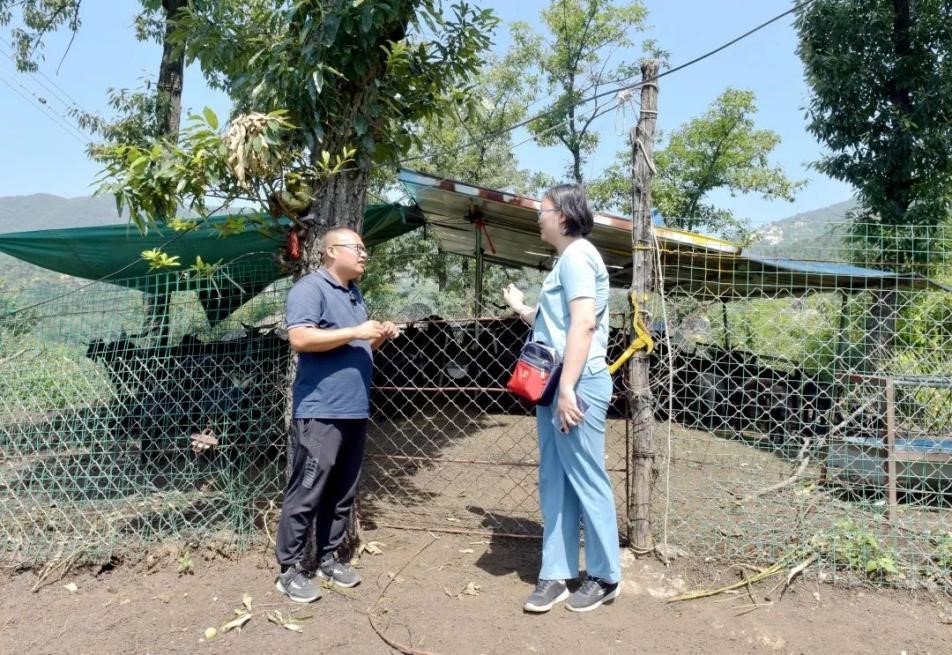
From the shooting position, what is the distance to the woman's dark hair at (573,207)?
8.99 feet

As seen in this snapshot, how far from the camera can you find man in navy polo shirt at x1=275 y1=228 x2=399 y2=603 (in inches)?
109

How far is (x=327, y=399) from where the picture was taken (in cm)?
278

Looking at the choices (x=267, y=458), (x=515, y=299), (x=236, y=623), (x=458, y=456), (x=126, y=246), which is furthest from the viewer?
(x=126, y=246)

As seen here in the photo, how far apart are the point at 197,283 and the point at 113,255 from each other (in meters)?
2.01

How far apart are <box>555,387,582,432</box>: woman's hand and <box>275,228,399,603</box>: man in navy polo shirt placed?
2.68ft

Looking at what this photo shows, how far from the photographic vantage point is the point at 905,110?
297 inches

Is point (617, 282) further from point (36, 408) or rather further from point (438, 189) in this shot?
point (36, 408)

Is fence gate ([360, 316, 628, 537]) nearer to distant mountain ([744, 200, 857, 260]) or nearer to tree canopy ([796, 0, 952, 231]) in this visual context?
distant mountain ([744, 200, 857, 260])

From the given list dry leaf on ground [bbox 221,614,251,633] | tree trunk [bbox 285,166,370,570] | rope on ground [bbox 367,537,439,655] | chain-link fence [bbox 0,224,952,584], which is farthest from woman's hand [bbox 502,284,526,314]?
dry leaf on ground [bbox 221,614,251,633]

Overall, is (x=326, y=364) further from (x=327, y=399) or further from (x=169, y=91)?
(x=169, y=91)

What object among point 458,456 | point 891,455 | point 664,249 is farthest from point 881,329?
point 458,456

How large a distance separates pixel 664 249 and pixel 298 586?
2.47 metres

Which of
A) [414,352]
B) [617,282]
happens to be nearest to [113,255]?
[414,352]

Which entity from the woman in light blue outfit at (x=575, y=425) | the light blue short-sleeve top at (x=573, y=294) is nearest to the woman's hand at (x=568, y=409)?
the woman in light blue outfit at (x=575, y=425)
